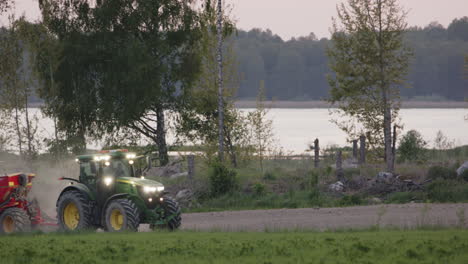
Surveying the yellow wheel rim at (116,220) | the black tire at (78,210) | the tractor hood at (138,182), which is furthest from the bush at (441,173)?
the black tire at (78,210)

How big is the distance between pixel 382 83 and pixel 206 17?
405 inches

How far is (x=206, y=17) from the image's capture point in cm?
3597

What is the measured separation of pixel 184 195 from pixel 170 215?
8.63m

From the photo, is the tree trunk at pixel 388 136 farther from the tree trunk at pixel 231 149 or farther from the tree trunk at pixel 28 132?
the tree trunk at pixel 28 132

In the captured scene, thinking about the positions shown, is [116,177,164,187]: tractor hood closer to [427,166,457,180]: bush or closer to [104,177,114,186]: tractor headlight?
[104,177,114,186]: tractor headlight

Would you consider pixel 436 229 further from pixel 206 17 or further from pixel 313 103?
pixel 313 103

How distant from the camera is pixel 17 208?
20.1 m

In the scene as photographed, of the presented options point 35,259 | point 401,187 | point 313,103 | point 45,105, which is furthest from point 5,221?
point 313,103

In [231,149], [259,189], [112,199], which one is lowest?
[259,189]

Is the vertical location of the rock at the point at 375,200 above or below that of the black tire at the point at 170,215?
below

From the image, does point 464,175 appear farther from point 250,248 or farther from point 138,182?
point 250,248

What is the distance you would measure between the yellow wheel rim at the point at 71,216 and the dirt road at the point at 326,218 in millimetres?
3232

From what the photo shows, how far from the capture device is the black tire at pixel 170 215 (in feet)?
64.3

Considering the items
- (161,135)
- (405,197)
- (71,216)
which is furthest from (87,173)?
(161,135)
